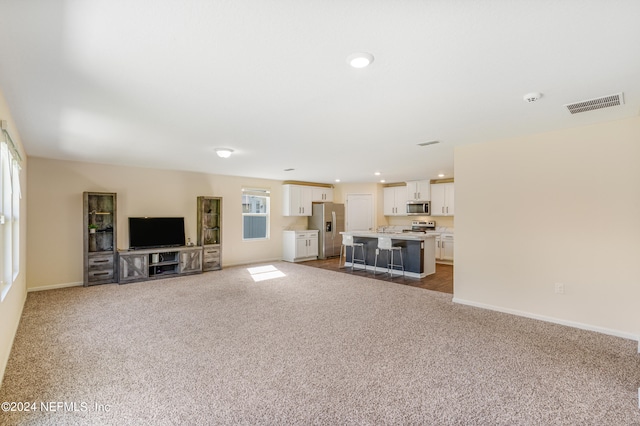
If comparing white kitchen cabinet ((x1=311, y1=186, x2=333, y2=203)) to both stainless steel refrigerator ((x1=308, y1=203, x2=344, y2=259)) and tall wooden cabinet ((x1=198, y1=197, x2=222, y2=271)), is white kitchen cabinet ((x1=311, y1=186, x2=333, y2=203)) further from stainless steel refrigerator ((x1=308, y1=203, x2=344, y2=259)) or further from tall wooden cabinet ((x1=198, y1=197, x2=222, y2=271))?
tall wooden cabinet ((x1=198, y1=197, x2=222, y2=271))

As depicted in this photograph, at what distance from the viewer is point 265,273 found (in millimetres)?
7004

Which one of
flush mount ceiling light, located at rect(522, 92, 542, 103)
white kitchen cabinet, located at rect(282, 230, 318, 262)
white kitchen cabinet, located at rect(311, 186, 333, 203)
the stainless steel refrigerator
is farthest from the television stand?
flush mount ceiling light, located at rect(522, 92, 542, 103)

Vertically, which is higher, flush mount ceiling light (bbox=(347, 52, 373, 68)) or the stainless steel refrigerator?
flush mount ceiling light (bbox=(347, 52, 373, 68))

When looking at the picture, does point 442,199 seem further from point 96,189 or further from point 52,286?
point 52,286

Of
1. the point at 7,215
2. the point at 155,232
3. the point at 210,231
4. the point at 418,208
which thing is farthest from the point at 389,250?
the point at 7,215

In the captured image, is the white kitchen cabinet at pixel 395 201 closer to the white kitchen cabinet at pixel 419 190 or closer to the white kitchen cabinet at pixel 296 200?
the white kitchen cabinet at pixel 419 190

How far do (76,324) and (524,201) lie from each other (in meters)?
5.79

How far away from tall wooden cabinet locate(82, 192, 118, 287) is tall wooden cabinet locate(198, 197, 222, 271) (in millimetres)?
1695

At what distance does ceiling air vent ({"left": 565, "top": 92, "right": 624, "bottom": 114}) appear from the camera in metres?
2.70

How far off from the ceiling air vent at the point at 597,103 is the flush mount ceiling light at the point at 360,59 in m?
2.13

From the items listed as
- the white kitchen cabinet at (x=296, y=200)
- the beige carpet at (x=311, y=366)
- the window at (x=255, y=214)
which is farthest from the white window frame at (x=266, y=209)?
the beige carpet at (x=311, y=366)

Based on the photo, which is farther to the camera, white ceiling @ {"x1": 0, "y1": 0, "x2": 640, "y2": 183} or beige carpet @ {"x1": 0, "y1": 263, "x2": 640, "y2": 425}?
beige carpet @ {"x1": 0, "y1": 263, "x2": 640, "y2": 425}

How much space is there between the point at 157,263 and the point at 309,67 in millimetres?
5678

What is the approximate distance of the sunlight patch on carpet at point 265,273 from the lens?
21.5 feet
